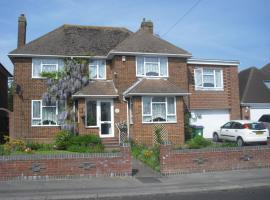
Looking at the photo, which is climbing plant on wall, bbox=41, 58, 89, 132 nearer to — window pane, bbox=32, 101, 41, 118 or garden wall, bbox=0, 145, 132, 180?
window pane, bbox=32, 101, 41, 118

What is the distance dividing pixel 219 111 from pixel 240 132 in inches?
227

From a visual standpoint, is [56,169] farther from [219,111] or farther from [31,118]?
[219,111]

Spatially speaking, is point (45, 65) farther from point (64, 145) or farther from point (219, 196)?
point (219, 196)

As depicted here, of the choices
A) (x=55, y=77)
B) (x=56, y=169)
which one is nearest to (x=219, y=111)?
(x=55, y=77)

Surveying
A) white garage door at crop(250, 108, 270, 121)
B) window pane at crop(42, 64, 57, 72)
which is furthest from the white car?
window pane at crop(42, 64, 57, 72)

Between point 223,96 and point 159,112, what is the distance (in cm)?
678

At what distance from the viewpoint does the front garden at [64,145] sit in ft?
53.7

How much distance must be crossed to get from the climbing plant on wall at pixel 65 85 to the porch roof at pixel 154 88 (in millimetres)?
3273

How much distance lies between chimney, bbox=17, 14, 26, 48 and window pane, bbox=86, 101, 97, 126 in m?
6.93

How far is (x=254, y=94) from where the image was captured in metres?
28.7

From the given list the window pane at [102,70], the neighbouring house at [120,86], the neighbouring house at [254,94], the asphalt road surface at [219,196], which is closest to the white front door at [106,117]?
the neighbouring house at [120,86]

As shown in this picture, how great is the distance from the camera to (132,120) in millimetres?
21406

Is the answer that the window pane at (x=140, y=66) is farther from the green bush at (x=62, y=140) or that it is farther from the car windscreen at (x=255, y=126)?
the car windscreen at (x=255, y=126)

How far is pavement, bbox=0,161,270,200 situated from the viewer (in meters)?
10.1
